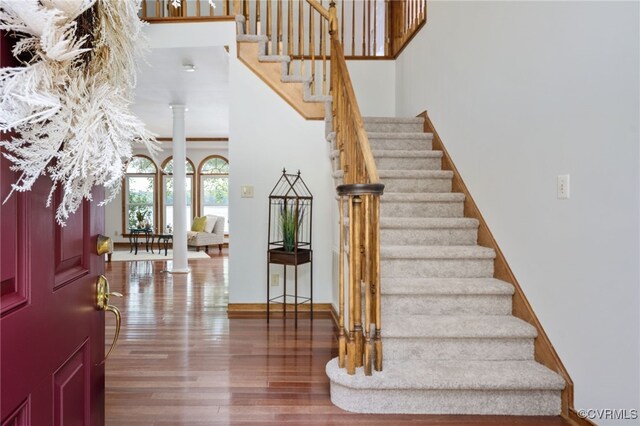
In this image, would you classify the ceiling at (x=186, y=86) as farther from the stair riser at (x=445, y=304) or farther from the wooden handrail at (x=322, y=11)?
the stair riser at (x=445, y=304)

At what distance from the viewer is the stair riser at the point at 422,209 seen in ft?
11.5

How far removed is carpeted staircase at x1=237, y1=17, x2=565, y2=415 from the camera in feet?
7.07

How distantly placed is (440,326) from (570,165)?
1121 mm

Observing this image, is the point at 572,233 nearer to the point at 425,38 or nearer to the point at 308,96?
the point at 308,96

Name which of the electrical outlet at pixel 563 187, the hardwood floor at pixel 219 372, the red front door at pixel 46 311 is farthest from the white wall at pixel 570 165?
the red front door at pixel 46 311

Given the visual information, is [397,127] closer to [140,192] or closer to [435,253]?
[435,253]

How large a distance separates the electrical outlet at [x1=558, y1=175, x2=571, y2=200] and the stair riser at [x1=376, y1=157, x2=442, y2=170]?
1.88 metres

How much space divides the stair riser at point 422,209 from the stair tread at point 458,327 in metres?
1.10

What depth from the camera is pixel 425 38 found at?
4496mm

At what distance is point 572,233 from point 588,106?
0.62m

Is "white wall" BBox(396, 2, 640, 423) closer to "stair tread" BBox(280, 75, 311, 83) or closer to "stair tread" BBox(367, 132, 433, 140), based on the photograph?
"stair tread" BBox(367, 132, 433, 140)

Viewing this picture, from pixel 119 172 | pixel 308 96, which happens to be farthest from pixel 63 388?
pixel 308 96

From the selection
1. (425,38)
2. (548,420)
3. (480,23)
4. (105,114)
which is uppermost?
(425,38)

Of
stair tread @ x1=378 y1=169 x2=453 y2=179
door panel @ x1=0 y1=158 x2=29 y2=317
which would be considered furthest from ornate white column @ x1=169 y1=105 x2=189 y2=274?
door panel @ x1=0 y1=158 x2=29 y2=317
